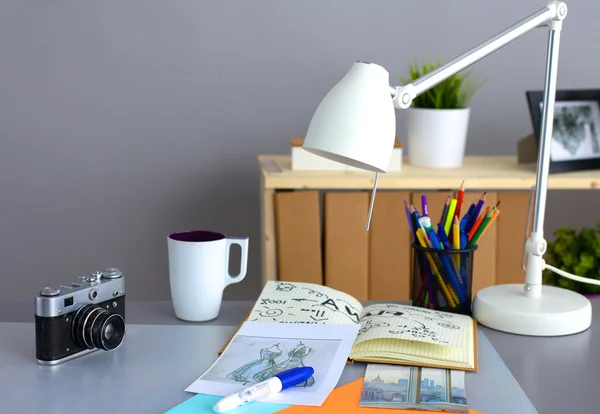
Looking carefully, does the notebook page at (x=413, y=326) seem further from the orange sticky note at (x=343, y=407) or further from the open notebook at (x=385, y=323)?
the orange sticky note at (x=343, y=407)

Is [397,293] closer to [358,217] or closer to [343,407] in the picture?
[358,217]

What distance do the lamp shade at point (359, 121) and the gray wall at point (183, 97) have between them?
1547mm

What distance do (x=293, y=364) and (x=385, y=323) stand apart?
0.57 ft

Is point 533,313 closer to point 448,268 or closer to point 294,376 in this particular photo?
point 448,268

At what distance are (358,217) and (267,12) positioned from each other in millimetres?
820

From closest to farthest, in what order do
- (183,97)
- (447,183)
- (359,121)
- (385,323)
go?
(359,121), (385,323), (447,183), (183,97)

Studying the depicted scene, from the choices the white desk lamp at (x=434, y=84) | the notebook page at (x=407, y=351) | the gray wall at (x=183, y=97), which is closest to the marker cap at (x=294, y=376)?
the notebook page at (x=407, y=351)

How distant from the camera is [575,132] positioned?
2002 millimetres

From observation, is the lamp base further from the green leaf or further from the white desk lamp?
the green leaf

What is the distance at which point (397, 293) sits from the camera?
6.64 ft

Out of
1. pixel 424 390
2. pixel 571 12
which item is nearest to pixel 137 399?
pixel 424 390

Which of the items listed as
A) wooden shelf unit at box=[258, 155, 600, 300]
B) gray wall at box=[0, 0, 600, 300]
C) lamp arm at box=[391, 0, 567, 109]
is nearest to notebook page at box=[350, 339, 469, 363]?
lamp arm at box=[391, 0, 567, 109]

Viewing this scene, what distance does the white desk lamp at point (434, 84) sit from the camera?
0.91 metres

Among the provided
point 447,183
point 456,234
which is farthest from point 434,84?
point 447,183
